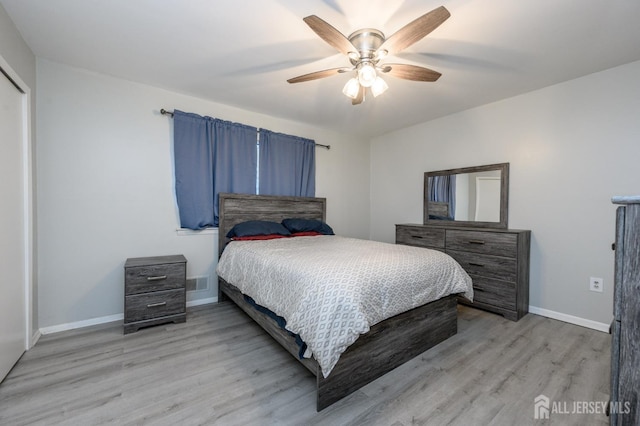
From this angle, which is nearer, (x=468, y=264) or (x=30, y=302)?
(x=30, y=302)

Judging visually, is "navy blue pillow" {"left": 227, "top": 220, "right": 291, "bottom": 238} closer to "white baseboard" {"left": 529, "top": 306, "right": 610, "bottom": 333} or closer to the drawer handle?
the drawer handle

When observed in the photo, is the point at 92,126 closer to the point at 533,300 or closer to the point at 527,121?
the point at 527,121

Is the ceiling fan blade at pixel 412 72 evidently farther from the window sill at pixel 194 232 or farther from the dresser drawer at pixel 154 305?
the dresser drawer at pixel 154 305

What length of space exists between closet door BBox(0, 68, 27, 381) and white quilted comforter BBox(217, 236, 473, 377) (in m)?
1.51

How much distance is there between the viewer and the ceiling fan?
1521mm

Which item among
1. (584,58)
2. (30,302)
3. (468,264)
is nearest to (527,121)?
(584,58)

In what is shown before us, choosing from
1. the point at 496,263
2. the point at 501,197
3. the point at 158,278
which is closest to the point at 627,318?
the point at 496,263

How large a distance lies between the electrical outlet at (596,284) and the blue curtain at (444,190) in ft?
4.82

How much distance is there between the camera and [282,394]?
5.41ft

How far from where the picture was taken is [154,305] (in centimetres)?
249

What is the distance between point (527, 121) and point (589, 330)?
2185 mm

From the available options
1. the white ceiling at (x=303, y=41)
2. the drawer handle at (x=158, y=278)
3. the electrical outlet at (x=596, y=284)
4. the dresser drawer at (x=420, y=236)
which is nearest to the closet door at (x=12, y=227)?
the white ceiling at (x=303, y=41)

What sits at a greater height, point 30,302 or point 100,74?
point 100,74

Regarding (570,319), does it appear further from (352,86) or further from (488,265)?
(352,86)
